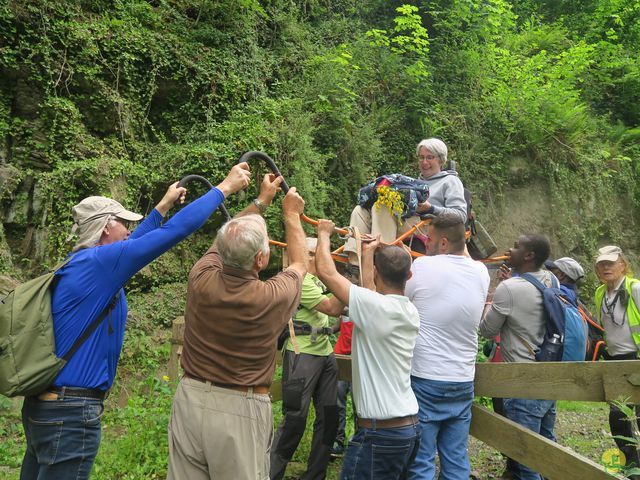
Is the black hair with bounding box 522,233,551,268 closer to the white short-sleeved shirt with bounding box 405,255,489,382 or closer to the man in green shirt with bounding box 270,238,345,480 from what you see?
the white short-sleeved shirt with bounding box 405,255,489,382

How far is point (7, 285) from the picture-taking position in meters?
7.24

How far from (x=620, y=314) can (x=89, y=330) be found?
4674 mm

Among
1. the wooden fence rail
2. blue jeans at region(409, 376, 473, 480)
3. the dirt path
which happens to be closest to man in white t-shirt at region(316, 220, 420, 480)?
blue jeans at region(409, 376, 473, 480)

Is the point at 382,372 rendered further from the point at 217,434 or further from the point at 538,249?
the point at 538,249

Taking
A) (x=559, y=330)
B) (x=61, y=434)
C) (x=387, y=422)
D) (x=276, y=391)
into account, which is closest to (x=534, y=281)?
(x=559, y=330)

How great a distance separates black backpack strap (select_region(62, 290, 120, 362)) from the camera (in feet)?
9.43

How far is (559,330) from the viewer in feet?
13.9

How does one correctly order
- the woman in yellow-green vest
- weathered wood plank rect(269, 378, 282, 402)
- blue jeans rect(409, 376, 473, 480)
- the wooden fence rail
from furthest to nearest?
the woman in yellow-green vest
weathered wood plank rect(269, 378, 282, 402)
blue jeans rect(409, 376, 473, 480)
the wooden fence rail

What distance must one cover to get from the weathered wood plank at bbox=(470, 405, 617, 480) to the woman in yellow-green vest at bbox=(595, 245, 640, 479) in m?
1.91

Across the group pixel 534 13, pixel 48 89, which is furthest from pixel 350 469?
pixel 534 13

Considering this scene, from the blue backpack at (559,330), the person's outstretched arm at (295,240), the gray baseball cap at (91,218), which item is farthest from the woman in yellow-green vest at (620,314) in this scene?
the gray baseball cap at (91,218)

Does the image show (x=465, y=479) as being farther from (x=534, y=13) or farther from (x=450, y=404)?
(x=534, y=13)

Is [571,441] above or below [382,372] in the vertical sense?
below

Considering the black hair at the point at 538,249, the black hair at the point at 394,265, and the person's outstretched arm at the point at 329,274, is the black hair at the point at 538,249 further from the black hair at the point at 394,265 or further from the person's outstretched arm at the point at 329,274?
the person's outstretched arm at the point at 329,274
